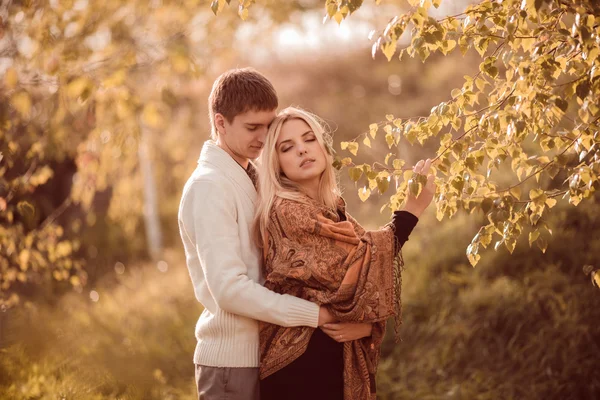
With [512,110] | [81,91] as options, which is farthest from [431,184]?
[81,91]

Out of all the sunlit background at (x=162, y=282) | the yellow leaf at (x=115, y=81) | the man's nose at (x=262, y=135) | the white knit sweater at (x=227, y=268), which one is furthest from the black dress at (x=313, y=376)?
the yellow leaf at (x=115, y=81)

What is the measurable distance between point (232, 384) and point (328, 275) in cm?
56

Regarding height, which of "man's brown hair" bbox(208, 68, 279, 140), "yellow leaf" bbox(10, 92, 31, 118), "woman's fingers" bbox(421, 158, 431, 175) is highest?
"yellow leaf" bbox(10, 92, 31, 118)

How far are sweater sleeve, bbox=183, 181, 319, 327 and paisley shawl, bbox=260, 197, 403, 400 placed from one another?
0.27ft

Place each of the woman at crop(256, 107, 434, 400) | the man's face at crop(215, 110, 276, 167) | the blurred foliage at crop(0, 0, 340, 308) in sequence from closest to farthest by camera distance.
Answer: the woman at crop(256, 107, 434, 400), the man's face at crop(215, 110, 276, 167), the blurred foliage at crop(0, 0, 340, 308)

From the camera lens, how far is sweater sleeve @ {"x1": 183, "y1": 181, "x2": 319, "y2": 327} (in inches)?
→ 95.0

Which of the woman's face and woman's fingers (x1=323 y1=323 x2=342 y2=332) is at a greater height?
the woman's face

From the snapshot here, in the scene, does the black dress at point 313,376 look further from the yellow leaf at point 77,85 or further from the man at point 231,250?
the yellow leaf at point 77,85

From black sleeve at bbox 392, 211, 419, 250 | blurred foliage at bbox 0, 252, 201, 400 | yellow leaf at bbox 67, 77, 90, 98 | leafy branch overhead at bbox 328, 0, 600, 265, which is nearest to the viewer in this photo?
leafy branch overhead at bbox 328, 0, 600, 265

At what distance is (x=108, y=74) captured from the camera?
5.39 meters

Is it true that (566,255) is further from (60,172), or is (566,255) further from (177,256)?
(60,172)

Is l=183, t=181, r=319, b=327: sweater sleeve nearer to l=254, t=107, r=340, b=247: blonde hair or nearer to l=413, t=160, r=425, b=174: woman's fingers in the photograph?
l=254, t=107, r=340, b=247: blonde hair

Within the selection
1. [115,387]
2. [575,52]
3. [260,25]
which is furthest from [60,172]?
[575,52]

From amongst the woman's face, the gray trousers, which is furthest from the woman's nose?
the gray trousers
